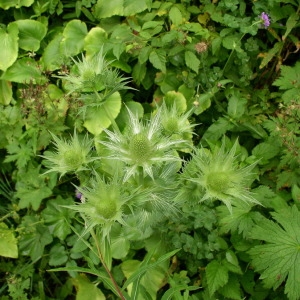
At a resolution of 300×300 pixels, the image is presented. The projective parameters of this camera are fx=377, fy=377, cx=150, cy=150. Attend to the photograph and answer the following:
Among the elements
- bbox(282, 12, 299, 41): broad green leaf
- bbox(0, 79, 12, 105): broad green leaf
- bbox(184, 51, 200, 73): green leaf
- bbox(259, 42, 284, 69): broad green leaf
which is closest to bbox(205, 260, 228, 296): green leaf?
bbox(184, 51, 200, 73): green leaf

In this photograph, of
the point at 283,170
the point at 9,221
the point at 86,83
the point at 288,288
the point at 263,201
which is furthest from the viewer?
the point at 9,221

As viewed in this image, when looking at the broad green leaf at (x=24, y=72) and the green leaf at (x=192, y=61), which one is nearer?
the green leaf at (x=192, y=61)

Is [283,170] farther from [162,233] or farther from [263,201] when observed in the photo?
[162,233]

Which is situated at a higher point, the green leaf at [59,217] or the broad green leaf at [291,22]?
the broad green leaf at [291,22]

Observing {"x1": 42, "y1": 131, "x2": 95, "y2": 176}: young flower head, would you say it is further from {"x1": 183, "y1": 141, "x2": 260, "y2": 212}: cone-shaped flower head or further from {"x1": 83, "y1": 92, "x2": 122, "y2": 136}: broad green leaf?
{"x1": 83, "y1": 92, "x2": 122, "y2": 136}: broad green leaf

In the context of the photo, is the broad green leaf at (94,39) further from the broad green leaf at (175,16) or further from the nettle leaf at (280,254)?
the nettle leaf at (280,254)

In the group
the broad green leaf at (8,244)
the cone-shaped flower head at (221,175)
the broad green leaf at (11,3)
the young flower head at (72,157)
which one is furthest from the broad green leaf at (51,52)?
the cone-shaped flower head at (221,175)

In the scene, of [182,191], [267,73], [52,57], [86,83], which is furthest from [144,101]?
[182,191]
